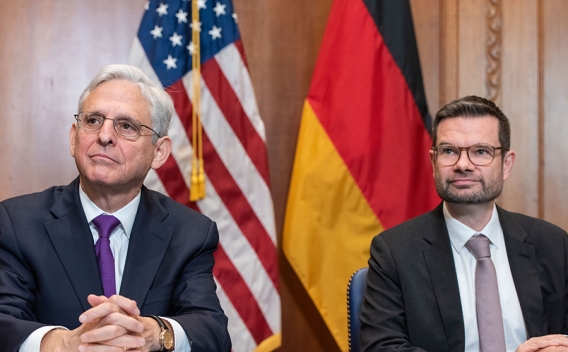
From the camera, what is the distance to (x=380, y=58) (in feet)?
11.4

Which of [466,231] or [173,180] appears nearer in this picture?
[466,231]

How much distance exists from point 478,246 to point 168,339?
119 centimetres

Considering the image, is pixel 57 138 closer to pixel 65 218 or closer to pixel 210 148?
pixel 210 148

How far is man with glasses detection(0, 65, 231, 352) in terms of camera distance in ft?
6.49

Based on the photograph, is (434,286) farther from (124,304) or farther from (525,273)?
(124,304)

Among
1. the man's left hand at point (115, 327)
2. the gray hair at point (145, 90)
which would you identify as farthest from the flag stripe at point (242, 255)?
the man's left hand at point (115, 327)

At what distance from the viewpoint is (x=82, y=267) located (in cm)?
207

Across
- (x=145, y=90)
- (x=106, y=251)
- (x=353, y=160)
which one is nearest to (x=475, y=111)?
(x=353, y=160)

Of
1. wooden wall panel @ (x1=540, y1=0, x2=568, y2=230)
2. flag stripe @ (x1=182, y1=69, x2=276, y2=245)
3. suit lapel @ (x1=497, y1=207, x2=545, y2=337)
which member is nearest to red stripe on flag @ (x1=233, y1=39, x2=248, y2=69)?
flag stripe @ (x1=182, y1=69, x2=276, y2=245)

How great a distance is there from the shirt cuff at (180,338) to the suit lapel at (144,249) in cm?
20

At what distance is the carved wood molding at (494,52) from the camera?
3656mm

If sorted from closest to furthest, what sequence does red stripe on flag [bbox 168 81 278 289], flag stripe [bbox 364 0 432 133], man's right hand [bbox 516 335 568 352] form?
man's right hand [bbox 516 335 568 352]
red stripe on flag [bbox 168 81 278 289]
flag stripe [bbox 364 0 432 133]

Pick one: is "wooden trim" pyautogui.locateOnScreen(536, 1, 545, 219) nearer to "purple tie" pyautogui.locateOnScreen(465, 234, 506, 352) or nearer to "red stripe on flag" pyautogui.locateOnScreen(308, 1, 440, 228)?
"red stripe on flag" pyautogui.locateOnScreen(308, 1, 440, 228)

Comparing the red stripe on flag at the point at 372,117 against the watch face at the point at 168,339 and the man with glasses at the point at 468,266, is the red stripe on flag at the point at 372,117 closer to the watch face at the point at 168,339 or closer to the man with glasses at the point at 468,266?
the man with glasses at the point at 468,266
